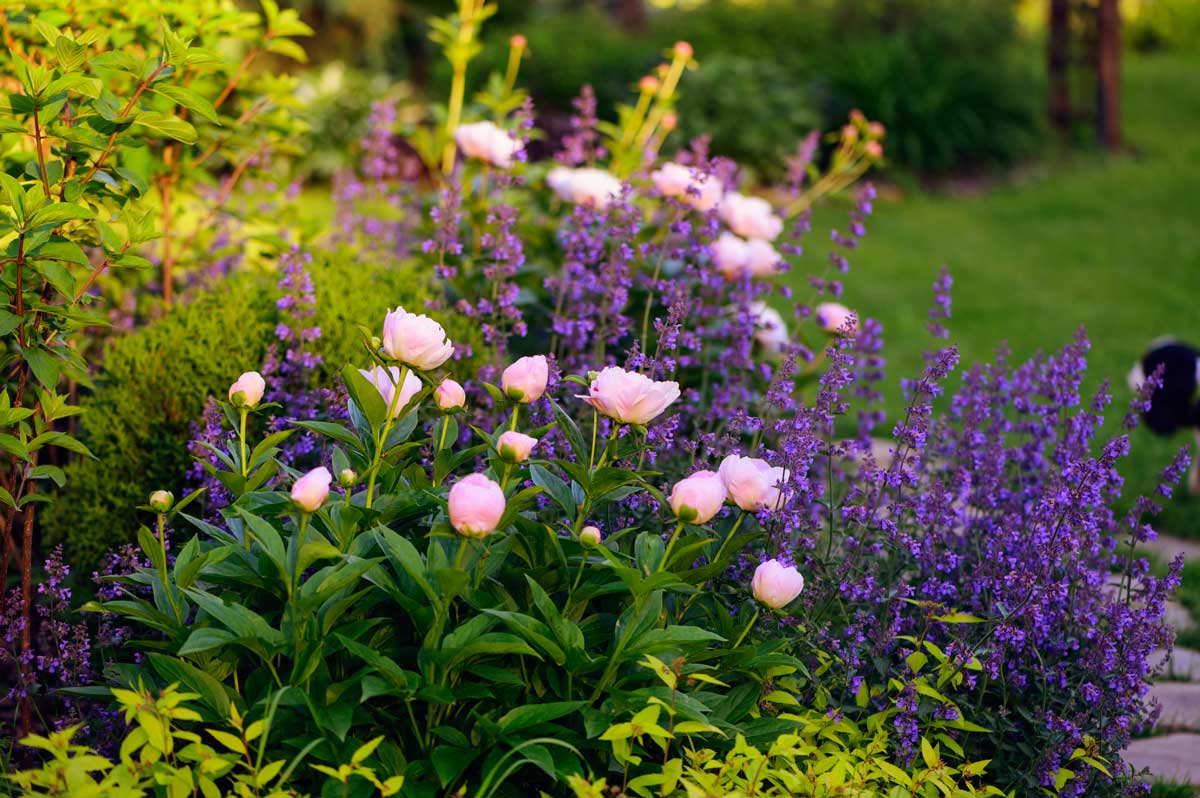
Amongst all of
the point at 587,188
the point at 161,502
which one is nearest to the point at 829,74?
the point at 587,188

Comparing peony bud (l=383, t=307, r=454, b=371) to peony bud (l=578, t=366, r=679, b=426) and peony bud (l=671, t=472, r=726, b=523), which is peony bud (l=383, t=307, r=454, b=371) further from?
peony bud (l=671, t=472, r=726, b=523)

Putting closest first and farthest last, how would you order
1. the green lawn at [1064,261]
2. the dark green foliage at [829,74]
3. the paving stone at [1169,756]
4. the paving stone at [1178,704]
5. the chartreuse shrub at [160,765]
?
the chartreuse shrub at [160,765], the paving stone at [1169,756], the paving stone at [1178,704], the green lawn at [1064,261], the dark green foliage at [829,74]

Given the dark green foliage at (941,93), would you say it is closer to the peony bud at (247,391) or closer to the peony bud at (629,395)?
the peony bud at (629,395)

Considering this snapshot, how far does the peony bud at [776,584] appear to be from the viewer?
2.11 m

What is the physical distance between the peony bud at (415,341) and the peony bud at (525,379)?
0.39ft

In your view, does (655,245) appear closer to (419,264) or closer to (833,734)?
(419,264)

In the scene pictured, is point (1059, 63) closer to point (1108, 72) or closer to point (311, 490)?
point (1108, 72)

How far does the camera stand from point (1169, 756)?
3.02 m

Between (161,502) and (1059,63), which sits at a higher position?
(161,502)

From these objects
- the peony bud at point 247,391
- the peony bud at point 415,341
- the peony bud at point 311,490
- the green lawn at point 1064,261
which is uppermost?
the peony bud at point 415,341

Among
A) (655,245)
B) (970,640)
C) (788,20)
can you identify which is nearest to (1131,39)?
(788,20)

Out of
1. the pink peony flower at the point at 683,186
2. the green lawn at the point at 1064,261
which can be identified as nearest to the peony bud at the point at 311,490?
the pink peony flower at the point at 683,186

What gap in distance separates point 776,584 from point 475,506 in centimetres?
62

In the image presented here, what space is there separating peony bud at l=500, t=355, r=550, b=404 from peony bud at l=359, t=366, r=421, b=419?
210 mm
